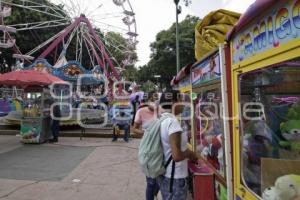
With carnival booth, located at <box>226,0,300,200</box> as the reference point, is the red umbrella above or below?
above

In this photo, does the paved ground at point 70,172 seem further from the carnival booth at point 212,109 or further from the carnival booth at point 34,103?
the carnival booth at point 212,109

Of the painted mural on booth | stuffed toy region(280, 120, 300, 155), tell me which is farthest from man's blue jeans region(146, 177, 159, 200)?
the painted mural on booth

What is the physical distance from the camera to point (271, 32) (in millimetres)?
2291

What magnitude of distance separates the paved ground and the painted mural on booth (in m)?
3.74

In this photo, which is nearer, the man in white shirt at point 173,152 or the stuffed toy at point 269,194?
the stuffed toy at point 269,194

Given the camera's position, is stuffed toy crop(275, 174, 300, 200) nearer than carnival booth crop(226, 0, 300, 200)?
No

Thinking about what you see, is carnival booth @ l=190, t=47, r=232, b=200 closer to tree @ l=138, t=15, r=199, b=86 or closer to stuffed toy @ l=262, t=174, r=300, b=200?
stuffed toy @ l=262, t=174, r=300, b=200

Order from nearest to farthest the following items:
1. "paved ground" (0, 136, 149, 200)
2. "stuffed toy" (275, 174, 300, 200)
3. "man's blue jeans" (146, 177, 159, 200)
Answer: "stuffed toy" (275, 174, 300, 200)
"man's blue jeans" (146, 177, 159, 200)
"paved ground" (0, 136, 149, 200)

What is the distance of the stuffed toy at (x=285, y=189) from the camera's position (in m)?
2.34

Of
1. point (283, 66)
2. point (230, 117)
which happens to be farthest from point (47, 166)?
point (283, 66)

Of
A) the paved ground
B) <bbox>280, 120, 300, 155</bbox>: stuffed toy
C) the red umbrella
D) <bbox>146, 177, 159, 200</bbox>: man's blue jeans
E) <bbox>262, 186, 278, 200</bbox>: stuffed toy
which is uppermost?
the red umbrella

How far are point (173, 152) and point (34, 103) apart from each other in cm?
972

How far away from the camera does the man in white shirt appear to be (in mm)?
3262

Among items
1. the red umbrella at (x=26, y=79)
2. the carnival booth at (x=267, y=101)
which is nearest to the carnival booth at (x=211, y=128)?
the carnival booth at (x=267, y=101)
